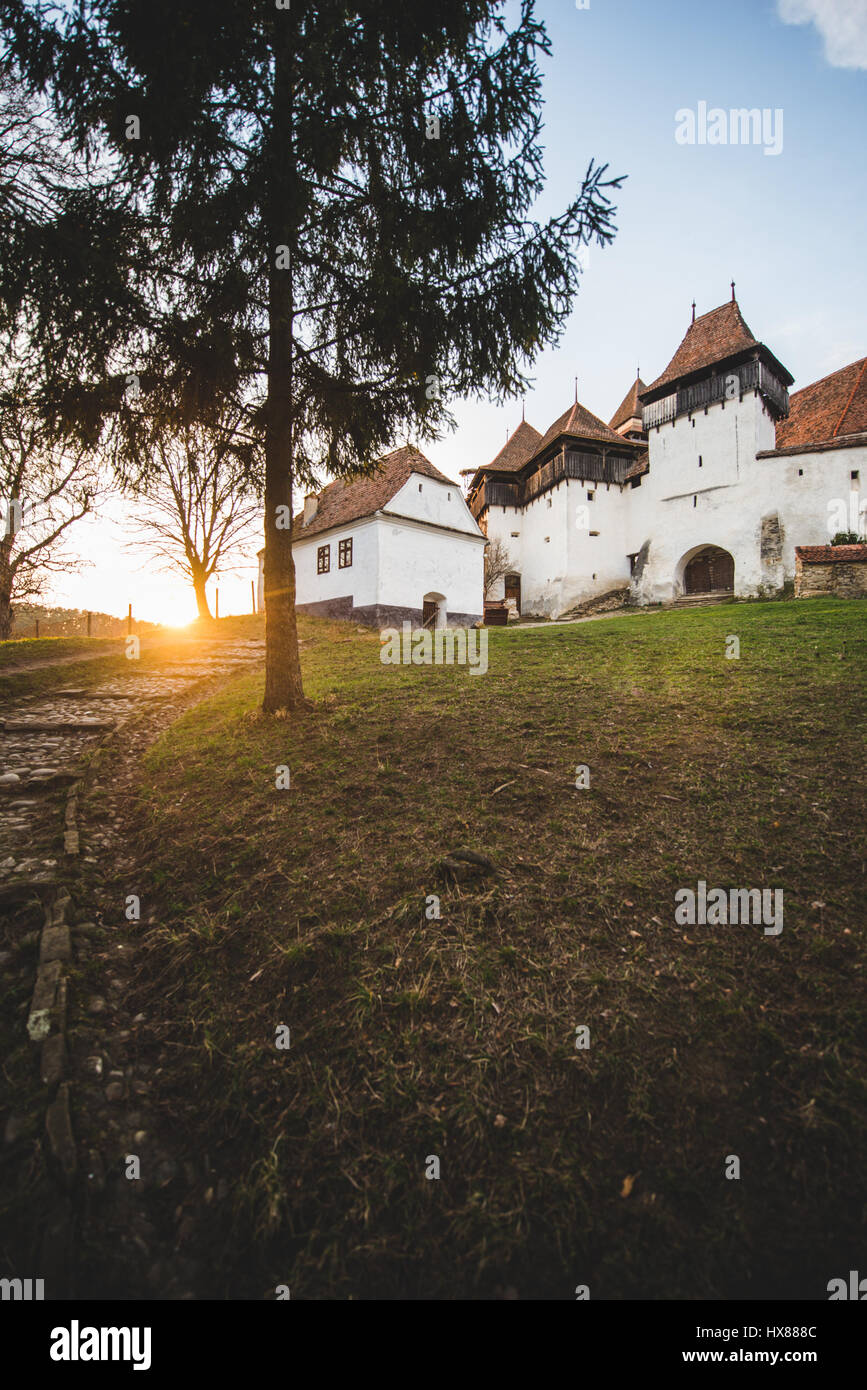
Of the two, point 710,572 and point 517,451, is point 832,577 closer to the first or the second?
point 710,572

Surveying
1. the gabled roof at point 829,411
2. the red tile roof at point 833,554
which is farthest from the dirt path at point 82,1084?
the gabled roof at point 829,411

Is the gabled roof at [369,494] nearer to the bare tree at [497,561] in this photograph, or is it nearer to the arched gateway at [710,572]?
the arched gateway at [710,572]

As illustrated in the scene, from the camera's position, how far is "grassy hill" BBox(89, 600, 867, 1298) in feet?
7.10

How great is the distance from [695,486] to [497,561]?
43.7ft

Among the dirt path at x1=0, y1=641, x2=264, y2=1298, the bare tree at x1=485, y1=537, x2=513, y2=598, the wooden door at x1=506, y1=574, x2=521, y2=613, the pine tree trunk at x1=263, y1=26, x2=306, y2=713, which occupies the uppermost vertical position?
the bare tree at x1=485, y1=537, x2=513, y2=598

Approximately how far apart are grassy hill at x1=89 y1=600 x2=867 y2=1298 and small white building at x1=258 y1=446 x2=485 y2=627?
655 inches

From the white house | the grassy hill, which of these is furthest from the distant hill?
the grassy hill

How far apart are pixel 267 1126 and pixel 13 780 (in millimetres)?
4823

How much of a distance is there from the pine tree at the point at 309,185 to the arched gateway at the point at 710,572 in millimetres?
24261

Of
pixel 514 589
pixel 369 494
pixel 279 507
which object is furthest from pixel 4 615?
pixel 514 589

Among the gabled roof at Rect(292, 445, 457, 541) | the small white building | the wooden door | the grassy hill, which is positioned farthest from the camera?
the wooden door

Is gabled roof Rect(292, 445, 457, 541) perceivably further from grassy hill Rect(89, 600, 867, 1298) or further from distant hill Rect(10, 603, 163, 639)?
grassy hill Rect(89, 600, 867, 1298)

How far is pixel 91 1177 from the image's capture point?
2.36 meters
